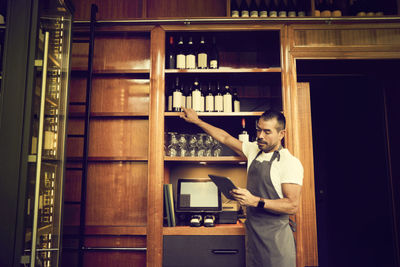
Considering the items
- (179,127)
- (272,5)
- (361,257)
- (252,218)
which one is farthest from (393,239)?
(272,5)

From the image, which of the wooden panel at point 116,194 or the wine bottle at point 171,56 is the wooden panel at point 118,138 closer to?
the wooden panel at point 116,194

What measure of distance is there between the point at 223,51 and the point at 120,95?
1.05 metres

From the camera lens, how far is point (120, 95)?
103 inches

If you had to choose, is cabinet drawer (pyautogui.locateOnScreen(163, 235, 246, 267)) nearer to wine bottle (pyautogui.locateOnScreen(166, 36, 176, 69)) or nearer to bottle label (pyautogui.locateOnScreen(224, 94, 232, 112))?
bottle label (pyautogui.locateOnScreen(224, 94, 232, 112))

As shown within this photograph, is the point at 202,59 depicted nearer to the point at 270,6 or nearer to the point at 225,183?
the point at 270,6

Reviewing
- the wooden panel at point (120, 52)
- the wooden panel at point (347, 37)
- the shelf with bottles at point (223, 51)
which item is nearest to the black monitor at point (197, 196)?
the shelf with bottles at point (223, 51)

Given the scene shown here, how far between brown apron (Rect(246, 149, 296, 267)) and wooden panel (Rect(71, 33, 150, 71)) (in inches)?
52.9

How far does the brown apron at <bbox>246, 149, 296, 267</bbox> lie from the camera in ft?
6.35

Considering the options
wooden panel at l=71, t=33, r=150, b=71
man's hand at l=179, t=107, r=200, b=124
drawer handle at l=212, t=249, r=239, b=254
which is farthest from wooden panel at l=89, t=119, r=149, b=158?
drawer handle at l=212, t=249, r=239, b=254

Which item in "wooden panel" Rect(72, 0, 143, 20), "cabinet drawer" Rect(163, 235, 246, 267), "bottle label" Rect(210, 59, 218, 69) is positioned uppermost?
"wooden panel" Rect(72, 0, 143, 20)

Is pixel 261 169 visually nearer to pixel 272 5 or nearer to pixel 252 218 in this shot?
pixel 252 218

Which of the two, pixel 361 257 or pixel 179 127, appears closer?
pixel 179 127

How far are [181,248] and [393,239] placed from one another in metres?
1.87

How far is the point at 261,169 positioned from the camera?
81.0 inches
